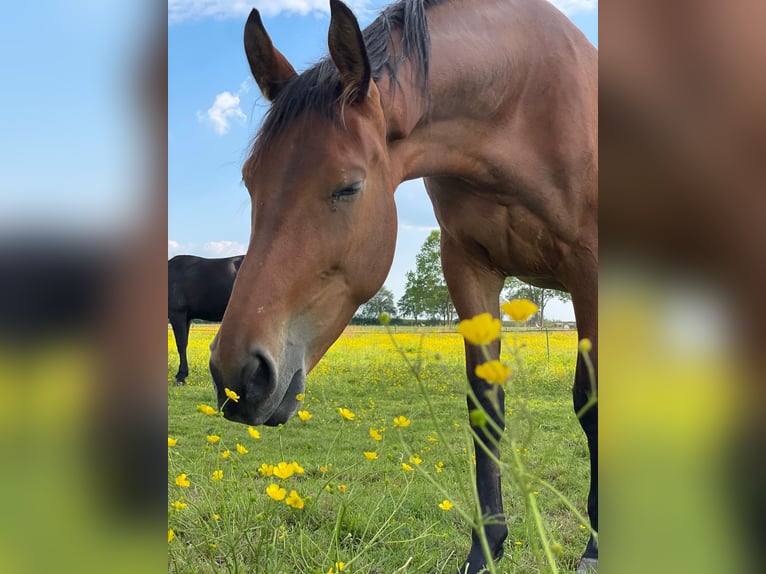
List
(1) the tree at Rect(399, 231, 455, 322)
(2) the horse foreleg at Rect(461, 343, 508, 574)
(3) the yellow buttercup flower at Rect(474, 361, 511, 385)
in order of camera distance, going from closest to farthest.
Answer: (3) the yellow buttercup flower at Rect(474, 361, 511, 385) < (2) the horse foreleg at Rect(461, 343, 508, 574) < (1) the tree at Rect(399, 231, 455, 322)

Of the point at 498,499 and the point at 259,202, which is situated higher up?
the point at 259,202

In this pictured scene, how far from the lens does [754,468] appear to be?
1.01 feet

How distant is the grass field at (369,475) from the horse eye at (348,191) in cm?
42

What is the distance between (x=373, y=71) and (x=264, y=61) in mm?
353

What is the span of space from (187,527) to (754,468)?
72.3 inches

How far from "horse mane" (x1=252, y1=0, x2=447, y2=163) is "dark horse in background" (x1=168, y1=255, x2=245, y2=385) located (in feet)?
22.3

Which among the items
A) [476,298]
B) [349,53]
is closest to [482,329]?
[349,53]

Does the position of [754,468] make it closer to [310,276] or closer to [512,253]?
[310,276]

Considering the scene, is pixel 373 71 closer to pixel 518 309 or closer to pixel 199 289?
pixel 518 309

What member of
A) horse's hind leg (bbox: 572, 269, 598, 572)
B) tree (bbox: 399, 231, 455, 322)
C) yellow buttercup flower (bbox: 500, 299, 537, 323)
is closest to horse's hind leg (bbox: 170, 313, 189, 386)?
tree (bbox: 399, 231, 455, 322)

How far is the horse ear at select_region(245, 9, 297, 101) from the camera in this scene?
1635 mm

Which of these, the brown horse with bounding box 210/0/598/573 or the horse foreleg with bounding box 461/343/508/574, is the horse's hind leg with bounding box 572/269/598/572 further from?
the horse foreleg with bounding box 461/343/508/574

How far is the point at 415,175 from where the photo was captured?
178 cm

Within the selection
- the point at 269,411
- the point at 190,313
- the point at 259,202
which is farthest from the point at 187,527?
the point at 190,313
